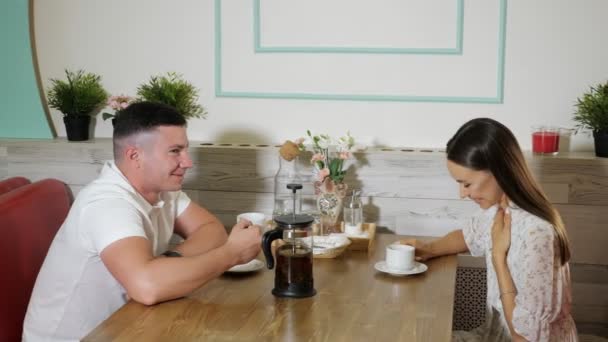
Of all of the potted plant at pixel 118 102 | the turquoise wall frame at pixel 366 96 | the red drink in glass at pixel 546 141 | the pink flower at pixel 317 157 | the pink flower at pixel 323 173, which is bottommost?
the pink flower at pixel 323 173

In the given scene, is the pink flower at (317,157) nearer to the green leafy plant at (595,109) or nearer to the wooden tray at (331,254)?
the wooden tray at (331,254)

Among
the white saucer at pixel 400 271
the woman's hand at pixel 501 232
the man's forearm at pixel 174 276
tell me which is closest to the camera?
the man's forearm at pixel 174 276

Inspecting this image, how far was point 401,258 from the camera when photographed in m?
2.20

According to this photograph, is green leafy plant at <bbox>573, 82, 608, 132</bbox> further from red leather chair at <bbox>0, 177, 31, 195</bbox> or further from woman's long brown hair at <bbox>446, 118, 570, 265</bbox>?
red leather chair at <bbox>0, 177, 31, 195</bbox>

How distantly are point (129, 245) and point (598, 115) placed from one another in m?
1.69

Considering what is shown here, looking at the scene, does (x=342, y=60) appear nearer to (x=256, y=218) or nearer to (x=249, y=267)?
(x=256, y=218)

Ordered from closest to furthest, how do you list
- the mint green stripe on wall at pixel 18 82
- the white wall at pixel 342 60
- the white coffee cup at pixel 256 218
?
the white coffee cup at pixel 256 218 < the white wall at pixel 342 60 < the mint green stripe on wall at pixel 18 82

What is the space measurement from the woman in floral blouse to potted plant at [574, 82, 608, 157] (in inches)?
30.2

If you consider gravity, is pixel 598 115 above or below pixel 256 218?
above

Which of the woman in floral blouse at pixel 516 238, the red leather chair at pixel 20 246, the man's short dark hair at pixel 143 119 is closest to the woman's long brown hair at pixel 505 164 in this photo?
the woman in floral blouse at pixel 516 238

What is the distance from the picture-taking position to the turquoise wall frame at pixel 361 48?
2.89 m

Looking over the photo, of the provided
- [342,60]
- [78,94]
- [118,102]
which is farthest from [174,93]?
[342,60]

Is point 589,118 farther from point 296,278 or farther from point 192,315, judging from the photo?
point 192,315

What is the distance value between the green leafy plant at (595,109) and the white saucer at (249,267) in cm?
130
